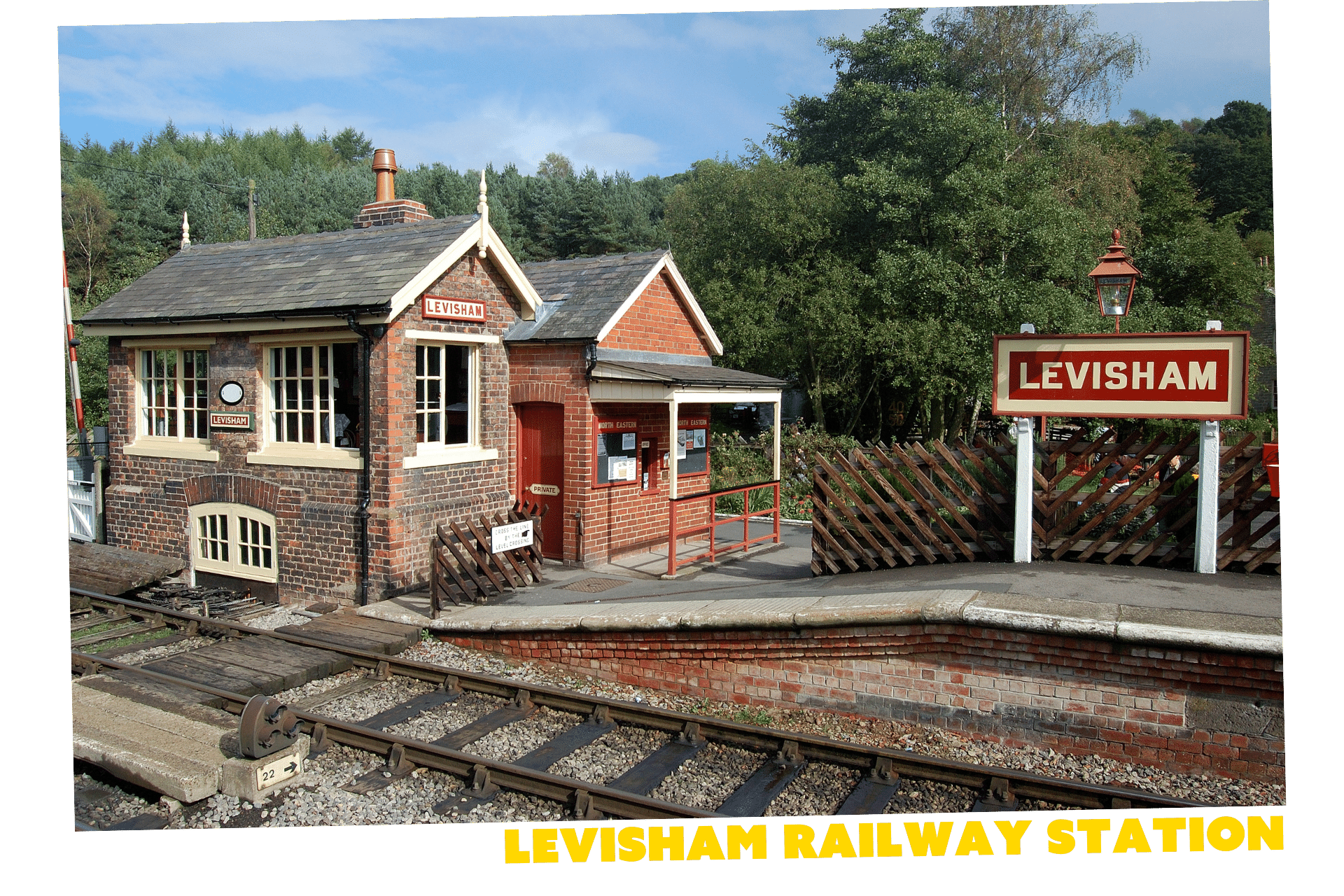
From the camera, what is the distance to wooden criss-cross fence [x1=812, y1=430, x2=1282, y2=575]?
819cm

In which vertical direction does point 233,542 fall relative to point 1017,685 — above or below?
above

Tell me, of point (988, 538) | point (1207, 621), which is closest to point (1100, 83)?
point (988, 538)

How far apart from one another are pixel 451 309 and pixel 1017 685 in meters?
8.33

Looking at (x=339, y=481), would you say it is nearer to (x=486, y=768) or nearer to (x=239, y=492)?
(x=239, y=492)

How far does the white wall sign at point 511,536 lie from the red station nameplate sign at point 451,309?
113 inches

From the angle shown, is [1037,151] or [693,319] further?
[1037,151]

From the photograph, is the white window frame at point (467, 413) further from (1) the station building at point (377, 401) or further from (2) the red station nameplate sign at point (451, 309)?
(2) the red station nameplate sign at point (451, 309)

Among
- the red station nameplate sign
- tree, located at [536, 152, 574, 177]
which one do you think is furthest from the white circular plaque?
tree, located at [536, 152, 574, 177]

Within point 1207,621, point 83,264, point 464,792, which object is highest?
point 83,264

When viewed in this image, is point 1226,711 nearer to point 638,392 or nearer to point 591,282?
point 638,392

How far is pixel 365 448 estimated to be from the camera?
11.3m

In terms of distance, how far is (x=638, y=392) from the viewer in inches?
506

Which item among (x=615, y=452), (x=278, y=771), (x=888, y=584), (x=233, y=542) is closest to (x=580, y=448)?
(x=615, y=452)

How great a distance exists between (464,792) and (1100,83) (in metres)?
26.3
